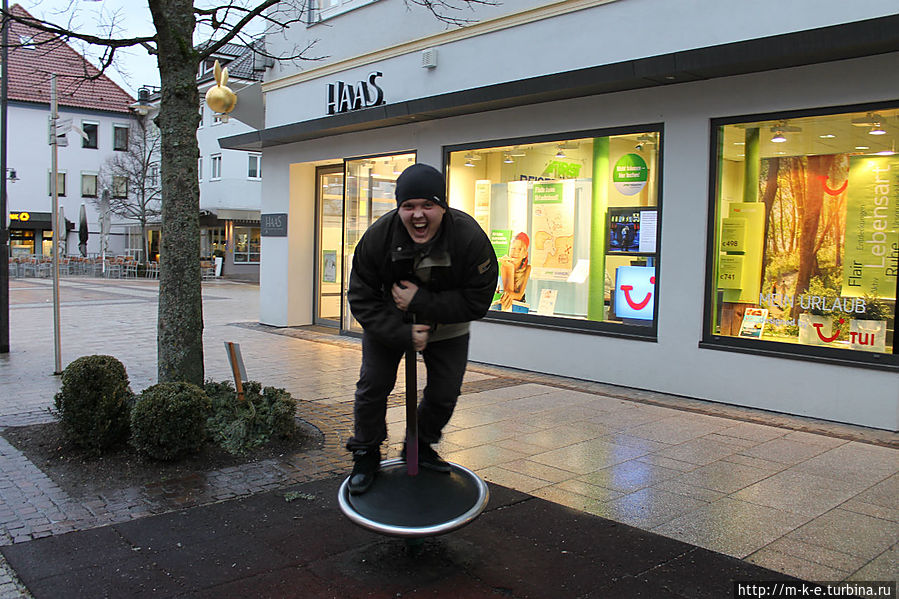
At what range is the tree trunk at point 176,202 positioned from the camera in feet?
19.5

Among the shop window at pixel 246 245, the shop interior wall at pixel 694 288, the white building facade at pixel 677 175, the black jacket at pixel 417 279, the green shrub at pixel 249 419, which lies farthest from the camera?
the shop window at pixel 246 245

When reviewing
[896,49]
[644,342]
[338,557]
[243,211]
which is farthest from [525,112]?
[243,211]

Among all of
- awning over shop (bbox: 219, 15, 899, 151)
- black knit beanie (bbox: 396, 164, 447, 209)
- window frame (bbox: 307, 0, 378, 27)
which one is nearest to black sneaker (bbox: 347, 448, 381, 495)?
black knit beanie (bbox: 396, 164, 447, 209)

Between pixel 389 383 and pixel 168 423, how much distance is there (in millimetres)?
2083

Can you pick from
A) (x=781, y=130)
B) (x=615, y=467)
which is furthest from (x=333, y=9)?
(x=615, y=467)

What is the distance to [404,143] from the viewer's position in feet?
36.6

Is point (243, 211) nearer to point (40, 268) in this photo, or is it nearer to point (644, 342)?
point (40, 268)

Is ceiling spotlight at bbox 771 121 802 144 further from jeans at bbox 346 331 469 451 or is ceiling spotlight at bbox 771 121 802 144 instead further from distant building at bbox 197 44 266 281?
distant building at bbox 197 44 266 281

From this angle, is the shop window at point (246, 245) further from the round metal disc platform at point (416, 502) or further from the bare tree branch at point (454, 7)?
the round metal disc platform at point (416, 502)

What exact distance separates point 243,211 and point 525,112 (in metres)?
27.9

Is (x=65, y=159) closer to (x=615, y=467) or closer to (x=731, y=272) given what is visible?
(x=731, y=272)

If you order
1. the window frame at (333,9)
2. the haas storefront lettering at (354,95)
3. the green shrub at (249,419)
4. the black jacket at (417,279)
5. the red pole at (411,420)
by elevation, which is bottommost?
the green shrub at (249,419)

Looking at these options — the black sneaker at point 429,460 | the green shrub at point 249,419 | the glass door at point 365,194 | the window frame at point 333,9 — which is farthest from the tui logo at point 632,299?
the window frame at point 333,9

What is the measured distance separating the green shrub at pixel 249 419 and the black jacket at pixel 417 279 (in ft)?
7.84
